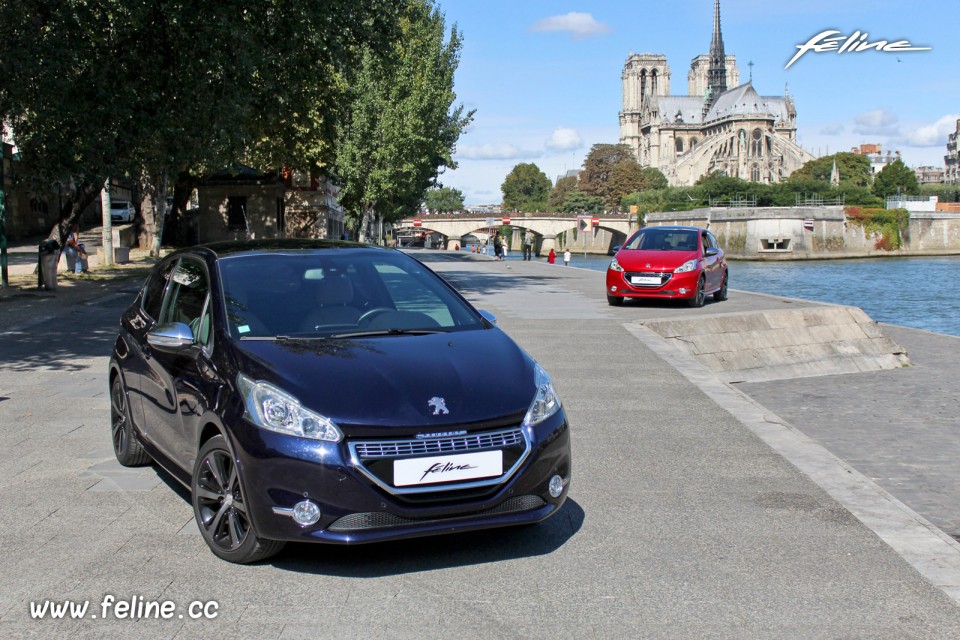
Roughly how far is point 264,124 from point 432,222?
9465cm

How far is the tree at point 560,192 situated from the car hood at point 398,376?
164 metres

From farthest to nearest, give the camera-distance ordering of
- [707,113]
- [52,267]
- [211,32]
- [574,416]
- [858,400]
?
[707,113], [52,267], [211,32], [858,400], [574,416]

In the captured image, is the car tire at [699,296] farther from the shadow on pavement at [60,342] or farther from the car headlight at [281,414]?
the car headlight at [281,414]

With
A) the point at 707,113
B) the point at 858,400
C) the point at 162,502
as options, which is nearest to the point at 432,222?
the point at 707,113

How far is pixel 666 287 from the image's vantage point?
20.1 m

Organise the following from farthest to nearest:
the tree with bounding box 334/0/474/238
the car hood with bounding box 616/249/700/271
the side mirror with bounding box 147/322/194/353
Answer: the tree with bounding box 334/0/474/238 < the car hood with bounding box 616/249/700/271 < the side mirror with bounding box 147/322/194/353

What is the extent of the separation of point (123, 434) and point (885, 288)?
52494mm

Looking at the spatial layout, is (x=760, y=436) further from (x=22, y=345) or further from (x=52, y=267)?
(x=52, y=267)

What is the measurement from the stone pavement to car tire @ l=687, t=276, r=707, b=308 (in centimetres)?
1220

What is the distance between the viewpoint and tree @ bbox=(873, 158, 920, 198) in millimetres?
149000

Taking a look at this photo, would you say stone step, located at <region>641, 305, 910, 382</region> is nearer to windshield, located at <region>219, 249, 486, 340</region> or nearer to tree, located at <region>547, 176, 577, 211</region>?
windshield, located at <region>219, 249, 486, 340</region>

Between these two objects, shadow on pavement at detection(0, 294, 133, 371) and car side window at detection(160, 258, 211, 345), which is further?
shadow on pavement at detection(0, 294, 133, 371)

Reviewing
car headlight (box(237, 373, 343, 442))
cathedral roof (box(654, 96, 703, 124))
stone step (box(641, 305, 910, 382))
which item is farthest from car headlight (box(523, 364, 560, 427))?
cathedral roof (box(654, 96, 703, 124))

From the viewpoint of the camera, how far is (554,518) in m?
5.54
